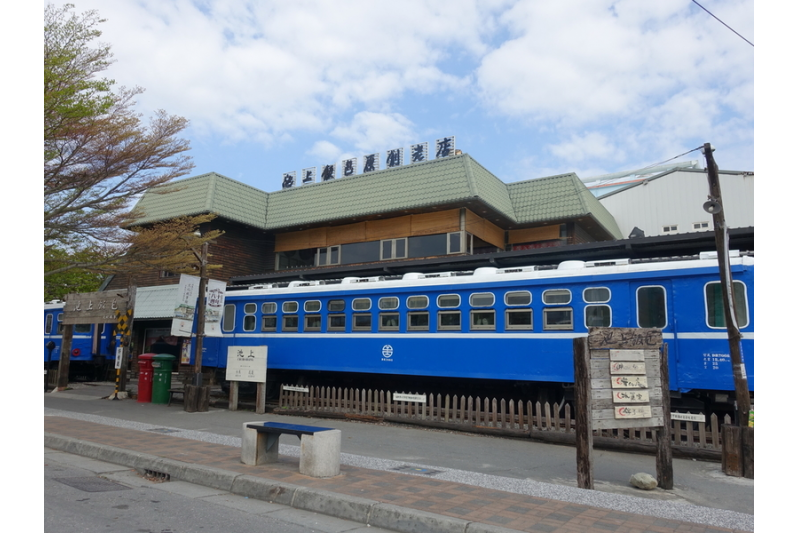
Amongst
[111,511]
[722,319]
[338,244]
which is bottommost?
[111,511]

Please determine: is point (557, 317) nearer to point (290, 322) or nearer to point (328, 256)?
point (290, 322)

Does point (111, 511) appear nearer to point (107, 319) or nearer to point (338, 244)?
point (107, 319)

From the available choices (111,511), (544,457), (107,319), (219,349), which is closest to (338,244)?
(219,349)

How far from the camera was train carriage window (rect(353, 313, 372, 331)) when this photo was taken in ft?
49.6

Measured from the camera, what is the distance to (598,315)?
1204cm

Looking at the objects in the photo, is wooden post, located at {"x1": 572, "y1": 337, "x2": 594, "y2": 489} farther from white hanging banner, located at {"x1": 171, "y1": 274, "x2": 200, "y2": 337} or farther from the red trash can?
the red trash can

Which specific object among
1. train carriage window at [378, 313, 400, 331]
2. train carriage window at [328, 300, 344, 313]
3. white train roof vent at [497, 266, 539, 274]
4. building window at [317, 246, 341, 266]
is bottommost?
train carriage window at [378, 313, 400, 331]

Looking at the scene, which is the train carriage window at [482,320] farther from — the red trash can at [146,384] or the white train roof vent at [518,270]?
the red trash can at [146,384]

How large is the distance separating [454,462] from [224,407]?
9.25m

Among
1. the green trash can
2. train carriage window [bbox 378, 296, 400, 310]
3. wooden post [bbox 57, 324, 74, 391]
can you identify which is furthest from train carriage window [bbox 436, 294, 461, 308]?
wooden post [bbox 57, 324, 74, 391]

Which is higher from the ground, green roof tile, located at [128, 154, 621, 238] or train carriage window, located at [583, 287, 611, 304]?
green roof tile, located at [128, 154, 621, 238]

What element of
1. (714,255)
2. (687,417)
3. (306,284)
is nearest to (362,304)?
(306,284)

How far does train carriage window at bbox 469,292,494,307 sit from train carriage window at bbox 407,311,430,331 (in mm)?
1214

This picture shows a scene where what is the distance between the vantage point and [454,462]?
9.46m
